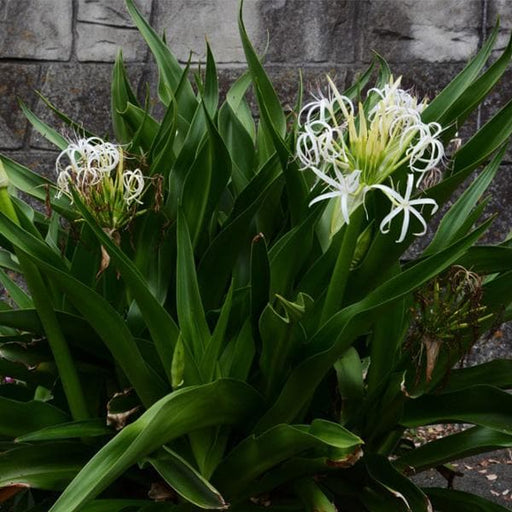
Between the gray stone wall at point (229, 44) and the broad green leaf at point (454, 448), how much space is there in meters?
1.52

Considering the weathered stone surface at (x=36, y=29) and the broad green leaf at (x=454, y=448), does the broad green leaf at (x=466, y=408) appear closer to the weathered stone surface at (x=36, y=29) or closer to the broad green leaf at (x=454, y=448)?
the broad green leaf at (x=454, y=448)

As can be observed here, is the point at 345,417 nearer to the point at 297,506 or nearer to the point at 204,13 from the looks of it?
the point at 297,506

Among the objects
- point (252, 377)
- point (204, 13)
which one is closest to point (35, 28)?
point (204, 13)

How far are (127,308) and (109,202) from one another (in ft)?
0.90

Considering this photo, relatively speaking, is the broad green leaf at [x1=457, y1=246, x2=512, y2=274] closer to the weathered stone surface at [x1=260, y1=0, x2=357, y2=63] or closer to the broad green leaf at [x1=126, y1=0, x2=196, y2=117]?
the broad green leaf at [x1=126, y1=0, x2=196, y2=117]

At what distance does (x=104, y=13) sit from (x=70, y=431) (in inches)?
83.2

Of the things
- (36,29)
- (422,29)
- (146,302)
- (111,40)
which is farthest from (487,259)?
(36,29)

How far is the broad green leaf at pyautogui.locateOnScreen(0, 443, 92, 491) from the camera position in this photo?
1.28 m

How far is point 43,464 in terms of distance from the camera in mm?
1322

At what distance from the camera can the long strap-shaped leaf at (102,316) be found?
1166mm

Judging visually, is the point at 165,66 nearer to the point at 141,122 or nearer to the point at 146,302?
the point at 141,122

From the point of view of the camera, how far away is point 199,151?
140cm

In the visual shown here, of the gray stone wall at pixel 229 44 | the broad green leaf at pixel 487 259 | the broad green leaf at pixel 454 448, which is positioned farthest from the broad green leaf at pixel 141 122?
the gray stone wall at pixel 229 44

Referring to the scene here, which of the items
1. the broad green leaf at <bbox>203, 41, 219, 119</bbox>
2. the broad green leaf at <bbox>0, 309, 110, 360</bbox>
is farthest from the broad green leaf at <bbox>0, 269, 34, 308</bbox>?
the broad green leaf at <bbox>203, 41, 219, 119</bbox>
